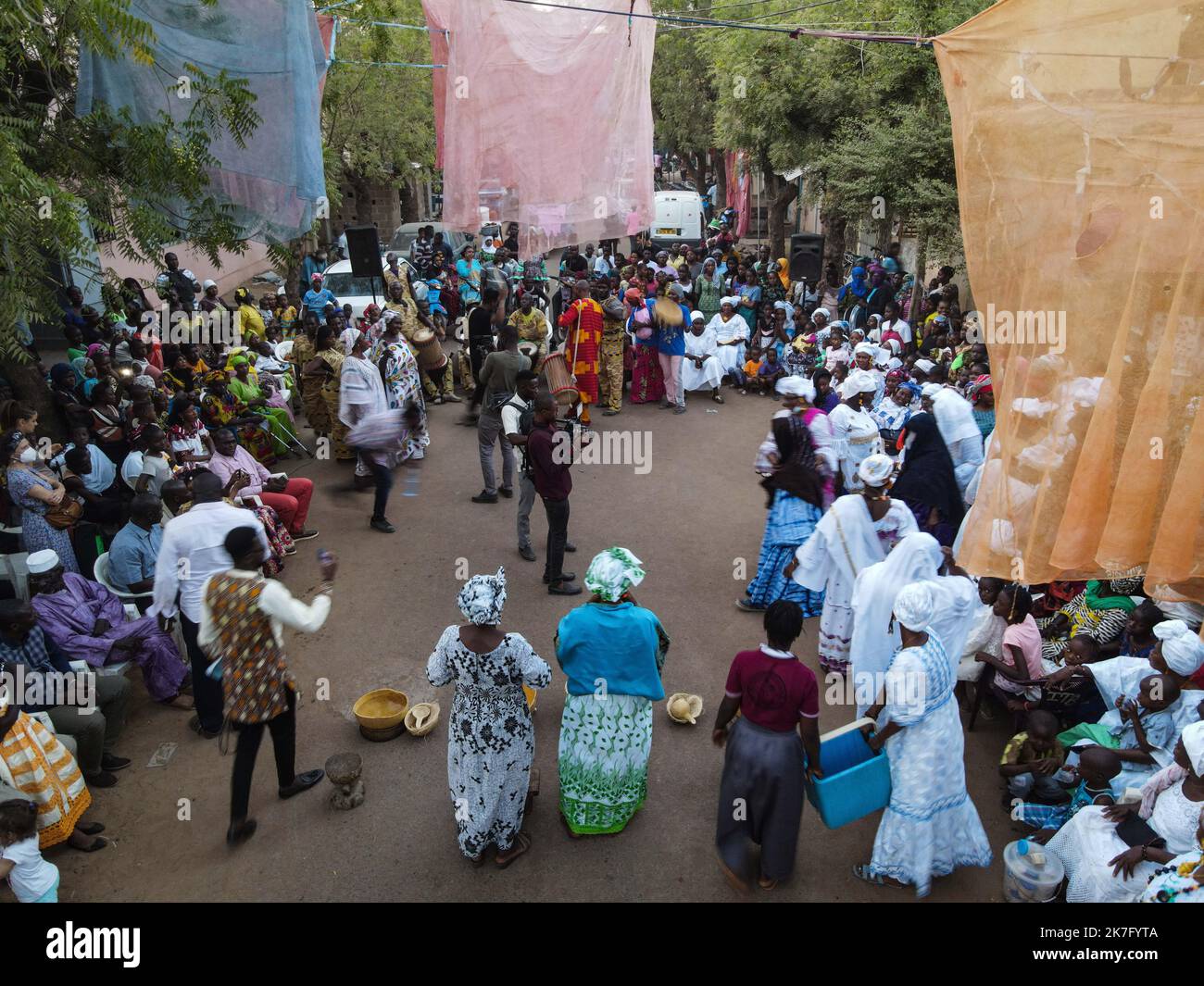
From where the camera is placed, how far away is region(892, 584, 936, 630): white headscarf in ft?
13.2

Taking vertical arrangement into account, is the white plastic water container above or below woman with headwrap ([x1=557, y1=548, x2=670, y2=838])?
below

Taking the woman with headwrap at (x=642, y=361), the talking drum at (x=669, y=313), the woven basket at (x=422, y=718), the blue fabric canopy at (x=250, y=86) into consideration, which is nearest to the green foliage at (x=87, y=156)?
the blue fabric canopy at (x=250, y=86)

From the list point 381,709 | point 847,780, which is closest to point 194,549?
point 381,709

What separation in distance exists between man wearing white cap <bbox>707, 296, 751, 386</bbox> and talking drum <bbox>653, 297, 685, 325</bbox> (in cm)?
145

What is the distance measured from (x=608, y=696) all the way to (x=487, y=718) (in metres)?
0.64

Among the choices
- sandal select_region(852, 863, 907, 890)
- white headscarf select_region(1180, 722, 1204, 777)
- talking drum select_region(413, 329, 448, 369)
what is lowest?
sandal select_region(852, 863, 907, 890)

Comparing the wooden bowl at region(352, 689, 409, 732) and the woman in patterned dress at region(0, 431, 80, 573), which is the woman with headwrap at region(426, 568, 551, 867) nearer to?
the wooden bowl at region(352, 689, 409, 732)

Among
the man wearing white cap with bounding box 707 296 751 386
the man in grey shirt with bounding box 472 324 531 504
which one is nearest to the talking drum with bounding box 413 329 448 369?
the man in grey shirt with bounding box 472 324 531 504

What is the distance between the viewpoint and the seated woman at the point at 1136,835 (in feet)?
11.9

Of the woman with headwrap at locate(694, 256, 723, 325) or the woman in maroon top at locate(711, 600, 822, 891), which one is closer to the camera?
the woman in maroon top at locate(711, 600, 822, 891)

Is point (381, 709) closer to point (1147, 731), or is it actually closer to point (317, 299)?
point (1147, 731)

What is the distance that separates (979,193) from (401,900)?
4395 mm

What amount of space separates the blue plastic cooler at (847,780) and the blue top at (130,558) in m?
4.75

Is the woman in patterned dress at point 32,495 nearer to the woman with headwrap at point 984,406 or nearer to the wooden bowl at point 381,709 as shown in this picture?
the wooden bowl at point 381,709
